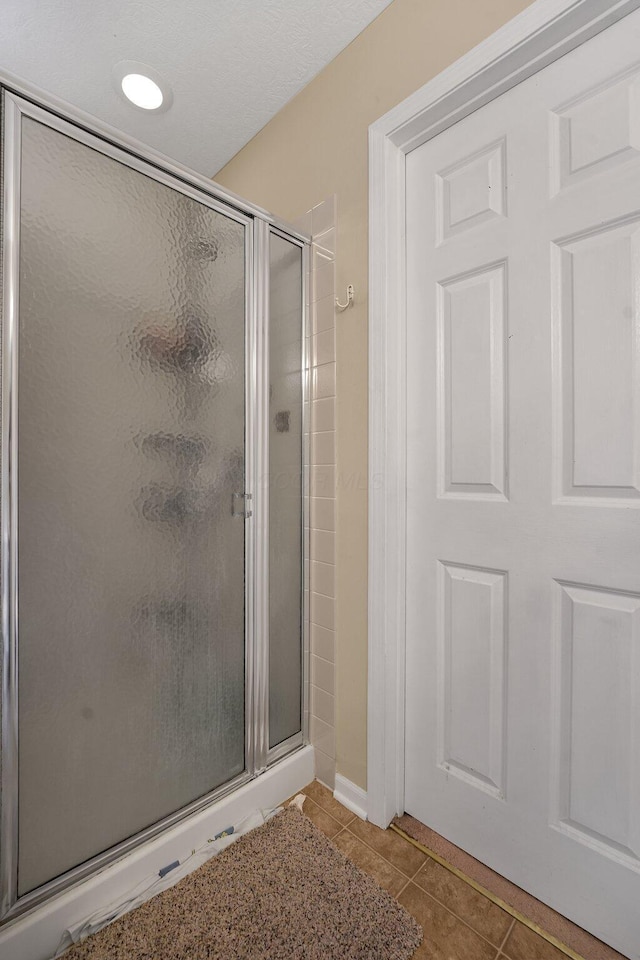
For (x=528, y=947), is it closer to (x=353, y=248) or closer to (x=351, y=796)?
(x=351, y=796)

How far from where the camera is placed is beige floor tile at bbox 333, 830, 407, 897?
46.4 inches

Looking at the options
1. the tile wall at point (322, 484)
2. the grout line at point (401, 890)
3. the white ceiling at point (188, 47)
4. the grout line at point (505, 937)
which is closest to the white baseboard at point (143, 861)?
the tile wall at point (322, 484)

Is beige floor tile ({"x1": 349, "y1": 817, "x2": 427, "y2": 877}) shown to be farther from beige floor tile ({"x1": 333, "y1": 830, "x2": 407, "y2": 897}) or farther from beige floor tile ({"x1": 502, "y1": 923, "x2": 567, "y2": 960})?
beige floor tile ({"x1": 502, "y1": 923, "x2": 567, "y2": 960})

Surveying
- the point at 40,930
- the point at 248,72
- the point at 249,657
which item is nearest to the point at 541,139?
the point at 248,72

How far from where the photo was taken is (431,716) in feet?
4.41

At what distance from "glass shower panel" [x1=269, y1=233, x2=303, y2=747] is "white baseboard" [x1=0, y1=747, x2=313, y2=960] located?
124mm

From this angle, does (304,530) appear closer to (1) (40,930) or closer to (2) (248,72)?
(1) (40,930)

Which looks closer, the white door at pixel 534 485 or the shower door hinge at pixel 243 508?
the white door at pixel 534 485

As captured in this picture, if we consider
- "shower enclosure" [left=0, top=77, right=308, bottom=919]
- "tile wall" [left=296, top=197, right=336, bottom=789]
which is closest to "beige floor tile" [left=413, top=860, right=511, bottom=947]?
"tile wall" [left=296, top=197, right=336, bottom=789]

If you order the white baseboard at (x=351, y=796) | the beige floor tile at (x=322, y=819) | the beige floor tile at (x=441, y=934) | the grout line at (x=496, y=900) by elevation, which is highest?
the white baseboard at (x=351, y=796)

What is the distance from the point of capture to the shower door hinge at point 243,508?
140 centimetres

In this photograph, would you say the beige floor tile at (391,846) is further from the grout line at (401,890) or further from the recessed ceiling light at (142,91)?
the recessed ceiling light at (142,91)

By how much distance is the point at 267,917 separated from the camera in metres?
1.08

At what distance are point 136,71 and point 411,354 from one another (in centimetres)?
130
